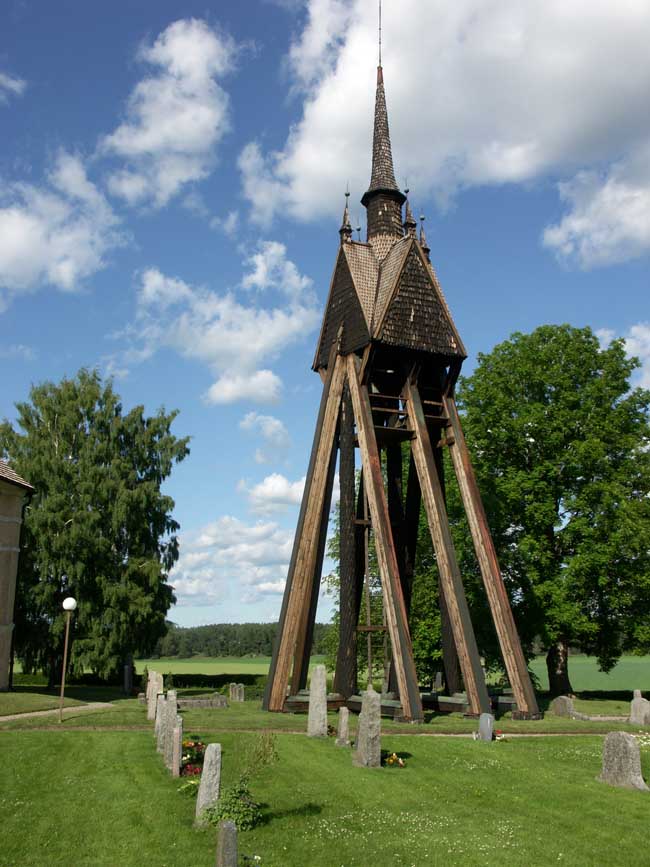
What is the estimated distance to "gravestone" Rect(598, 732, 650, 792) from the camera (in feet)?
36.4

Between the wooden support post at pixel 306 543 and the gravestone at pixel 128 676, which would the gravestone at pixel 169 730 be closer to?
the wooden support post at pixel 306 543

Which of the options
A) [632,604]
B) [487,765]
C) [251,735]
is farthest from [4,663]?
[632,604]

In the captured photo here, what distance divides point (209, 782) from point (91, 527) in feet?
82.3

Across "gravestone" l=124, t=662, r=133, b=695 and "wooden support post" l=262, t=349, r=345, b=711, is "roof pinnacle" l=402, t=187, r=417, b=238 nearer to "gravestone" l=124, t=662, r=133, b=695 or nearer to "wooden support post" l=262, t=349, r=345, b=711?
"wooden support post" l=262, t=349, r=345, b=711

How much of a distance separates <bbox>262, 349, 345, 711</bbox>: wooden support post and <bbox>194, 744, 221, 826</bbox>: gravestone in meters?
9.10

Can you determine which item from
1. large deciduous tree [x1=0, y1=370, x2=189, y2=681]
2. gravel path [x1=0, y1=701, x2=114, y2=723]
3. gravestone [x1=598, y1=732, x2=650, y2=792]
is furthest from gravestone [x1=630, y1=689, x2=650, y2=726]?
large deciduous tree [x1=0, y1=370, x2=189, y2=681]

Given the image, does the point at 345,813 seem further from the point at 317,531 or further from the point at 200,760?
the point at 317,531

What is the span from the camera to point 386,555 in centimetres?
1700

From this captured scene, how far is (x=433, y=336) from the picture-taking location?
777 inches

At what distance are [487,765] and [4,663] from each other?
18841mm

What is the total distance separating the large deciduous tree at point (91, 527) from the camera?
31047mm

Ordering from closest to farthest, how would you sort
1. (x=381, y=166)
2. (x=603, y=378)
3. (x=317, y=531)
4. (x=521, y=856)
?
(x=521, y=856) → (x=317, y=531) → (x=381, y=166) → (x=603, y=378)

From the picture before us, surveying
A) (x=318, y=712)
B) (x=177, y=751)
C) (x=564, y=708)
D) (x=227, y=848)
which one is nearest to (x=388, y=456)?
(x=564, y=708)

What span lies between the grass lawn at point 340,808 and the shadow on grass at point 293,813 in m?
0.02
